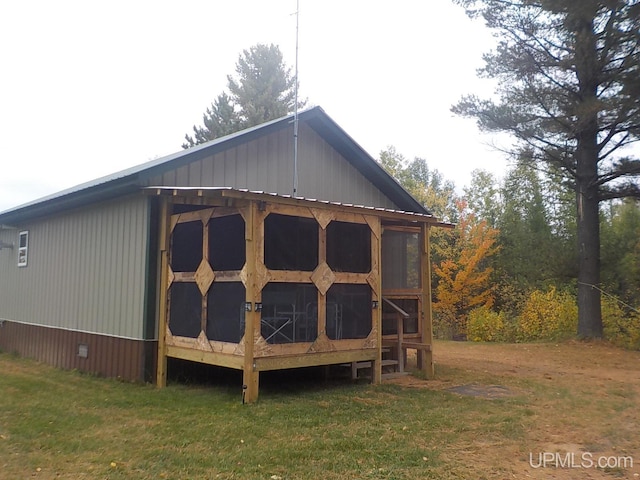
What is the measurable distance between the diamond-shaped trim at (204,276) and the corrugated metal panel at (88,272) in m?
1.33

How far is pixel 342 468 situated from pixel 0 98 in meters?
21.3

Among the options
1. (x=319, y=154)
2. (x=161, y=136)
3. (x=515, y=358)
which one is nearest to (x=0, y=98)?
(x=319, y=154)

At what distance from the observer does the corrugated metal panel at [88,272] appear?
8453 millimetres

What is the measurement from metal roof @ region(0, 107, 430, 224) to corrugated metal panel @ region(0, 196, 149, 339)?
0.94 ft

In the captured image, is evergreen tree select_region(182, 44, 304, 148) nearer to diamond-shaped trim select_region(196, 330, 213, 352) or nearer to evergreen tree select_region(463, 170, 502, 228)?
evergreen tree select_region(463, 170, 502, 228)

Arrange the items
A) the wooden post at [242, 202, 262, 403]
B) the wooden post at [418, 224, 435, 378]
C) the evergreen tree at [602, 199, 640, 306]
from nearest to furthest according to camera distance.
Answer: the wooden post at [242, 202, 262, 403], the wooden post at [418, 224, 435, 378], the evergreen tree at [602, 199, 640, 306]

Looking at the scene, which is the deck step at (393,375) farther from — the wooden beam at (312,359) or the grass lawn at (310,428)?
the wooden beam at (312,359)

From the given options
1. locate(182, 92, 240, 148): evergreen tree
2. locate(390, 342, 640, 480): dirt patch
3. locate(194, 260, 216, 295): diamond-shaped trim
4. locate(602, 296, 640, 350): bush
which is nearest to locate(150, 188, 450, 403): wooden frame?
locate(194, 260, 216, 295): diamond-shaped trim

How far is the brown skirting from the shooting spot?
809 centimetres

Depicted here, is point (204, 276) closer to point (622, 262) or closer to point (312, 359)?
point (312, 359)

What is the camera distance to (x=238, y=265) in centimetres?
706

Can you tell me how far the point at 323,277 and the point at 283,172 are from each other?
3.21 m

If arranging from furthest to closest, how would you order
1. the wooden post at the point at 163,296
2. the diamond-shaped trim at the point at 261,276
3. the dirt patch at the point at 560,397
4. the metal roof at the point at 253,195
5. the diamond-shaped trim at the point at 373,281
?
the diamond-shaped trim at the point at 373,281 → the wooden post at the point at 163,296 → the diamond-shaped trim at the point at 261,276 → the metal roof at the point at 253,195 → the dirt patch at the point at 560,397

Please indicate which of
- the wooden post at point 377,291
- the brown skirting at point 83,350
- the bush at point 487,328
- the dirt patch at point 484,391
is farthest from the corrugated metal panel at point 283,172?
the bush at point 487,328
